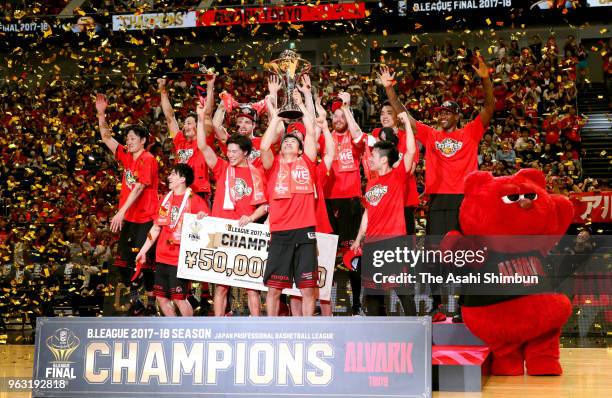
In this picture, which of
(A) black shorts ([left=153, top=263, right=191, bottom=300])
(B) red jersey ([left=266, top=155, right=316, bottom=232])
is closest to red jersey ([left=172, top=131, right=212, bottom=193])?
(A) black shorts ([left=153, top=263, right=191, bottom=300])

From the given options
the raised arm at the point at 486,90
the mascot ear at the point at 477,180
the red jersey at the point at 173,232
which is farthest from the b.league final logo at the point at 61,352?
the raised arm at the point at 486,90

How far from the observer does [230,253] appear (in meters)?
7.32

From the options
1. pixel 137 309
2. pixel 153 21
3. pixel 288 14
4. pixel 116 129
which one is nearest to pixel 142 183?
pixel 137 309

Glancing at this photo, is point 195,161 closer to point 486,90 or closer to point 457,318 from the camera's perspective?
point 486,90

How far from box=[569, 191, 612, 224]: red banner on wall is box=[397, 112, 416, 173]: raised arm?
14.5 feet

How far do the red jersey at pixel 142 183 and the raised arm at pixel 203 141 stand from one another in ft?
2.40

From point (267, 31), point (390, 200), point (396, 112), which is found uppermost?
point (267, 31)

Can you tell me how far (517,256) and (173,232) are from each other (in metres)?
2.96

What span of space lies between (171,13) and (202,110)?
10331mm

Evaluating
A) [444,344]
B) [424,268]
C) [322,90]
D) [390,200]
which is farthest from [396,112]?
[322,90]

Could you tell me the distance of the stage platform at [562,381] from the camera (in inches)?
222

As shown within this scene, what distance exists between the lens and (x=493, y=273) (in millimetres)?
6387

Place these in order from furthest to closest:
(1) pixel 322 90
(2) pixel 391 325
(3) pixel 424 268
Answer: (1) pixel 322 90 → (3) pixel 424 268 → (2) pixel 391 325

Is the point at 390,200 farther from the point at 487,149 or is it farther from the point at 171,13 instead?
the point at 171,13
